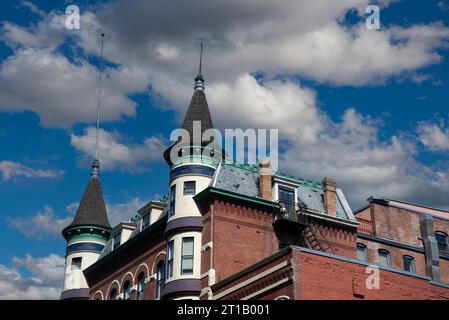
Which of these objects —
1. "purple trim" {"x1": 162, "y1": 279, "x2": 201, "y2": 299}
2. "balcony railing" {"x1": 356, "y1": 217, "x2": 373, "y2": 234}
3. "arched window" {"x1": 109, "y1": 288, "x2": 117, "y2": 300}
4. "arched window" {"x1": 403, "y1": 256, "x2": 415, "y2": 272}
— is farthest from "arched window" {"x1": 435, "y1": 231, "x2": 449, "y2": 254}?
"arched window" {"x1": 109, "y1": 288, "x2": 117, "y2": 300}

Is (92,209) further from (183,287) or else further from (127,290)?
(183,287)

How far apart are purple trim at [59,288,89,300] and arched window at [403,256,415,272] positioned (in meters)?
22.7

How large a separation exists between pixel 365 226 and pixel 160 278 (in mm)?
15439

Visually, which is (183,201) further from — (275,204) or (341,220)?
(341,220)

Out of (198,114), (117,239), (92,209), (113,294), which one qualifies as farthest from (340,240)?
(92,209)

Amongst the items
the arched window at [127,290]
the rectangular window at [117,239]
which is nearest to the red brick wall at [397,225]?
the arched window at [127,290]

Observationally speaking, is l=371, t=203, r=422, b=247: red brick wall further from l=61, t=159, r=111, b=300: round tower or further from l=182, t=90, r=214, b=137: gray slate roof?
l=61, t=159, r=111, b=300: round tower

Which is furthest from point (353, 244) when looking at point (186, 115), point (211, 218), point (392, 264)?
point (186, 115)

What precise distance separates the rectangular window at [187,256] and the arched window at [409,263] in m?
17.3

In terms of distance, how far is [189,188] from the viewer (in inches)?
1822

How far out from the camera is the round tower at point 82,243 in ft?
188

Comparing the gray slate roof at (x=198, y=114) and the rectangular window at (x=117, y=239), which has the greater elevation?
the gray slate roof at (x=198, y=114)

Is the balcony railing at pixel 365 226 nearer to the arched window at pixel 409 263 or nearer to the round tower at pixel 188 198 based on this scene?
the arched window at pixel 409 263

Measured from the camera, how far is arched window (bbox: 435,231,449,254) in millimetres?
57316
